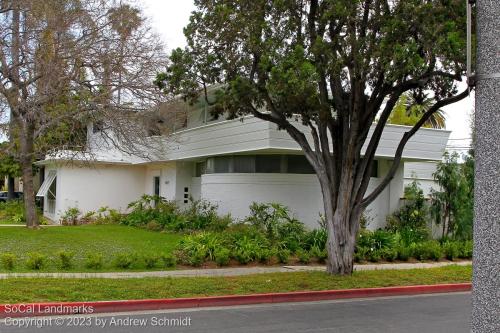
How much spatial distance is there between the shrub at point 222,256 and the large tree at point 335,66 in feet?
9.07

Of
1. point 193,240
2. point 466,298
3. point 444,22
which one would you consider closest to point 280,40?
point 444,22

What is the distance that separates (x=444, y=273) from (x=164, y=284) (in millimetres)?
7631

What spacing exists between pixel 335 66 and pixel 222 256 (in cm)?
575

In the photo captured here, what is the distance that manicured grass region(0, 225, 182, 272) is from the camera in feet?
45.7

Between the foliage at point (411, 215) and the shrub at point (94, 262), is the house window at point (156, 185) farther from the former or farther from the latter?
the shrub at point (94, 262)

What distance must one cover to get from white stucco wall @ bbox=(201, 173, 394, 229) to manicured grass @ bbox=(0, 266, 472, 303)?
637cm

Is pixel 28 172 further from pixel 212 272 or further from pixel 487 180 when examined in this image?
pixel 487 180

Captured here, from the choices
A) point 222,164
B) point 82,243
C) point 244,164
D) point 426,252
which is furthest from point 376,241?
point 82,243

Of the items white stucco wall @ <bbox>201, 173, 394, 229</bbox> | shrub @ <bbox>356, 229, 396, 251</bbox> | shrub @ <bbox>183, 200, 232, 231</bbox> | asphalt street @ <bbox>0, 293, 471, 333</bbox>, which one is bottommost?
asphalt street @ <bbox>0, 293, 471, 333</bbox>

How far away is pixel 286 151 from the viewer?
19.5m

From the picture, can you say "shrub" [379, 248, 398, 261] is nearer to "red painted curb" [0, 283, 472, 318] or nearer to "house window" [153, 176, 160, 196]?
"red painted curb" [0, 283, 472, 318]

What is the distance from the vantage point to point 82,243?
17812 mm

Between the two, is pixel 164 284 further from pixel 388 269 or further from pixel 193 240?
pixel 388 269

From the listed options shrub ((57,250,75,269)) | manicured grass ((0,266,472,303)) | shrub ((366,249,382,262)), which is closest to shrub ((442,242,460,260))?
shrub ((366,249,382,262))
